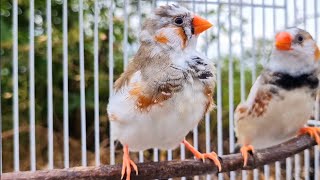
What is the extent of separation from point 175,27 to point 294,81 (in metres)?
0.36

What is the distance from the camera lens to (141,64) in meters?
1.07

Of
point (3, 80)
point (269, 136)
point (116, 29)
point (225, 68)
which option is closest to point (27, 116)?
point (3, 80)

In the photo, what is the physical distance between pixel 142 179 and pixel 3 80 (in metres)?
1.34

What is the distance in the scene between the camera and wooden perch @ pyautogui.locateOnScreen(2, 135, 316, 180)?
99cm

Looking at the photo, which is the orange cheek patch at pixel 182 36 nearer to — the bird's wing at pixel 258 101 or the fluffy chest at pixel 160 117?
the fluffy chest at pixel 160 117

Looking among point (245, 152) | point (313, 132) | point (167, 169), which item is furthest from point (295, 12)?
point (167, 169)

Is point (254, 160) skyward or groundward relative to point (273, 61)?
groundward

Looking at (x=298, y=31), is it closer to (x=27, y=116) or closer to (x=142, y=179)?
(x=142, y=179)

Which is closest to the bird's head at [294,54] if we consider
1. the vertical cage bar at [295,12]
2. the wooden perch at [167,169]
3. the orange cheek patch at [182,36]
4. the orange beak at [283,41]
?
the orange beak at [283,41]

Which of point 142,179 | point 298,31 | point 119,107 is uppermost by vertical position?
point 298,31

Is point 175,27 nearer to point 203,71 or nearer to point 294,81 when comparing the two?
point 203,71

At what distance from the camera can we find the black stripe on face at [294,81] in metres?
1.28

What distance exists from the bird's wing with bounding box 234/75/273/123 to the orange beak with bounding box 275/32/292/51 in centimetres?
9

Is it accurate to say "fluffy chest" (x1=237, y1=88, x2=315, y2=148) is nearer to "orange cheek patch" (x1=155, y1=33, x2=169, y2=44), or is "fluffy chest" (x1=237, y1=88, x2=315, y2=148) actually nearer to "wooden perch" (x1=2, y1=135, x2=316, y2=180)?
"wooden perch" (x1=2, y1=135, x2=316, y2=180)
